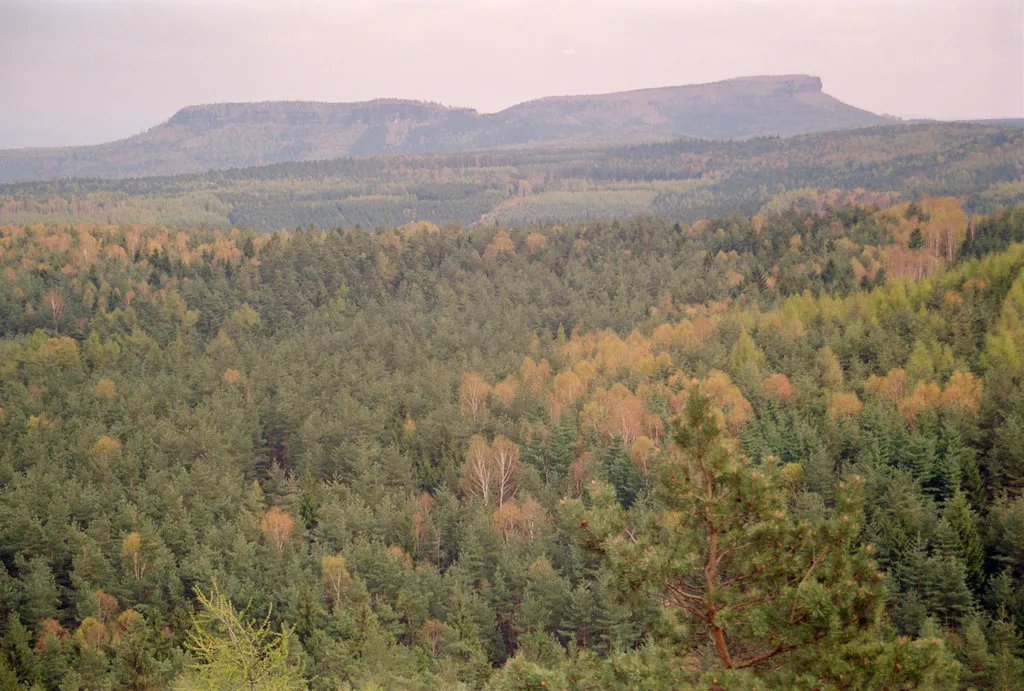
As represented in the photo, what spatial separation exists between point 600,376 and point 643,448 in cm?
2273

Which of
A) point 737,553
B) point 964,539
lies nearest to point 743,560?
point 737,553

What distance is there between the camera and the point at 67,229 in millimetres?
152750

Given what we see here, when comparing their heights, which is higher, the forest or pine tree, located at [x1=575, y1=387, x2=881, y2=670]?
pine tree, located at [x1=575, y1=387, x2=881, y2=670]

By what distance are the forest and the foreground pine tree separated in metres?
0.08

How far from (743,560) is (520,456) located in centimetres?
6140

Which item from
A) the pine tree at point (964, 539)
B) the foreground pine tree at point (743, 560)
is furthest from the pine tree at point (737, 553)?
the pine tree at point (964, 539)

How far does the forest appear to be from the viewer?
1927 centimetres

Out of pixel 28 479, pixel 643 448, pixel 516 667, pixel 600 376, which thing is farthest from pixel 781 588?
pixel 600 376

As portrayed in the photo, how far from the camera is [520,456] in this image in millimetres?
80625

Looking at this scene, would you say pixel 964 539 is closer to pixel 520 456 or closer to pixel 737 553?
pixel 737 553

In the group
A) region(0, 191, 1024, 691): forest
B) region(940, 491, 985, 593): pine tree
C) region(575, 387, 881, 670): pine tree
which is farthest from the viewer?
region(940, 491, 985, 593): pine tree

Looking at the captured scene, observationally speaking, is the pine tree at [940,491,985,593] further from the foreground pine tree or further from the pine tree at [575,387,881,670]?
the foreground pine tree

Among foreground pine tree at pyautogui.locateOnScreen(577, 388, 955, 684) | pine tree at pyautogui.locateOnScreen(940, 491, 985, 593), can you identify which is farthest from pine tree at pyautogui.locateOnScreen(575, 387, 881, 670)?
pine tree at pyautogui.locateOnScreen(940, 491, 985, 593)

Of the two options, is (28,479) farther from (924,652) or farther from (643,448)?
(924,652)
